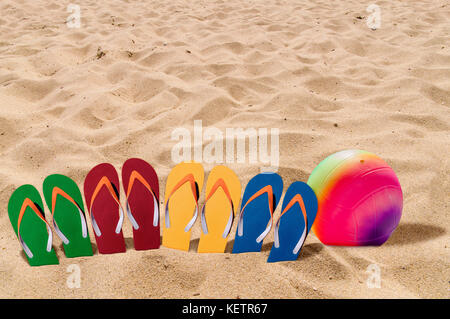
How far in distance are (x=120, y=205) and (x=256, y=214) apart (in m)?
0.57

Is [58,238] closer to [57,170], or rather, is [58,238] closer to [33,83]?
→ [57,170]

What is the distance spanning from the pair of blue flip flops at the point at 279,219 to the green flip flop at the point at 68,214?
643mm

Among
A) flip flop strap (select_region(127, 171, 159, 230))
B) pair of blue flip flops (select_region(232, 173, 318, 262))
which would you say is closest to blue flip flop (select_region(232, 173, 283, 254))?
pair of blue flip flops (select_region(232, 173, 318, 262))

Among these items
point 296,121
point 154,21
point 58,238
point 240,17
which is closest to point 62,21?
point 154,21

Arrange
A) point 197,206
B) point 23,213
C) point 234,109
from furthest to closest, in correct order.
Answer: point 234,109
point 197,206
point 23,213

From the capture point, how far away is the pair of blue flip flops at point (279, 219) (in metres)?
1.43

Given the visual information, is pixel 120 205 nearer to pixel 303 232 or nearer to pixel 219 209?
pixel 219 209

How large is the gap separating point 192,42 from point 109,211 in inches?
122

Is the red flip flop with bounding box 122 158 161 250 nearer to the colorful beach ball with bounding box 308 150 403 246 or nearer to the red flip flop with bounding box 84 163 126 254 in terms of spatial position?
the red flip flop with bounding box 84 163 126 254

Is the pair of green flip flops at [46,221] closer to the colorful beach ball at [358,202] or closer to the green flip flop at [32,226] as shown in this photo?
the green flip flop at [32,226]

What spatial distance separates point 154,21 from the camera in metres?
4.91

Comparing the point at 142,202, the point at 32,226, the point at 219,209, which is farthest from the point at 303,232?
the point at 32,226

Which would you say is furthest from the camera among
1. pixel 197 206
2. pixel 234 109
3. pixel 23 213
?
pixel 234 109

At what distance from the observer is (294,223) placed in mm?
1444
